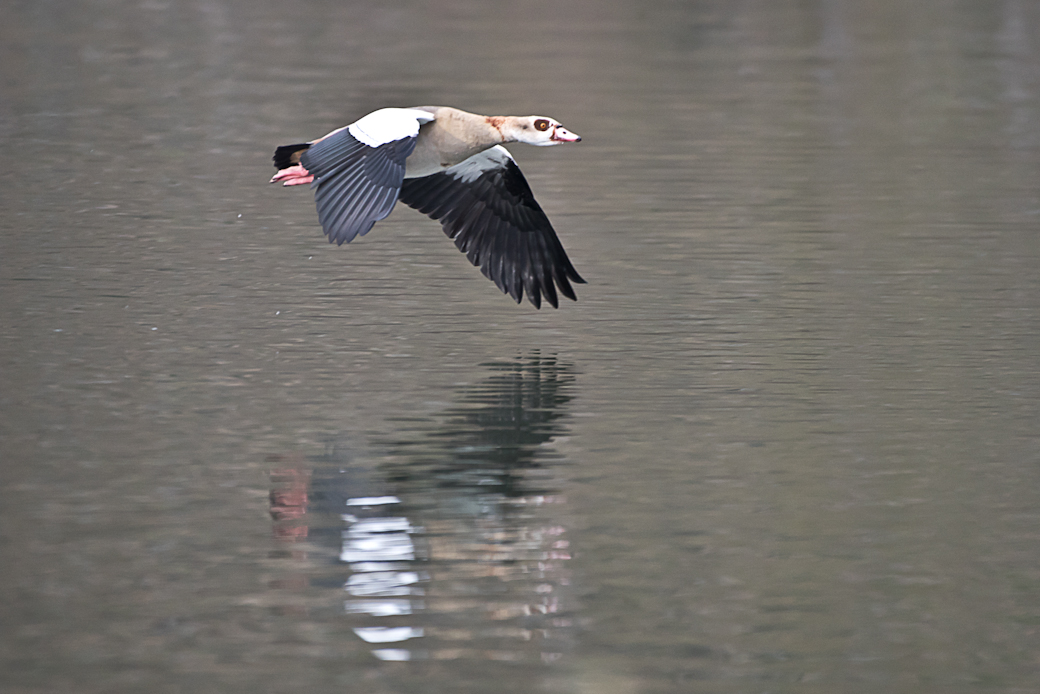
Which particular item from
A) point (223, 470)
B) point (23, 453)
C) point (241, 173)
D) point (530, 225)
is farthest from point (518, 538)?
point (241, 173)

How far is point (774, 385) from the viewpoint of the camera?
9461mm

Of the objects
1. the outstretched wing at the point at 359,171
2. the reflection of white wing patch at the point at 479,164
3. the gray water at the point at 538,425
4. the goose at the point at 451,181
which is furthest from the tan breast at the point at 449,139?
the gray water at the point at 538,425

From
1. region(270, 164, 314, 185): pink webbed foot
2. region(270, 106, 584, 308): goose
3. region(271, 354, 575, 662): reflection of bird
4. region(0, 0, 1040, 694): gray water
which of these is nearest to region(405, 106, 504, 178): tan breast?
region(270, 106, 584, 308): goose

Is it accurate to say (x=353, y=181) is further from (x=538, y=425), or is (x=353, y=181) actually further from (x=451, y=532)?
(x=451, y=532)

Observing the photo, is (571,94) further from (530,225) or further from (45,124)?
(530,225)

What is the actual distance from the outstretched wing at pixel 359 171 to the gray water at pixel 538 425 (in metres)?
0.94

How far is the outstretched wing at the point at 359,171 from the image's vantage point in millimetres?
9094

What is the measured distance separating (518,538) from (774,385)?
2814mm

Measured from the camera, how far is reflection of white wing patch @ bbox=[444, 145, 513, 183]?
10.9m

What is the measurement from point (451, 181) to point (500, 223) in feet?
Result: 1.37

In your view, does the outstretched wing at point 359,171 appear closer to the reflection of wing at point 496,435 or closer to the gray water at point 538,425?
the gray water at point 538,425

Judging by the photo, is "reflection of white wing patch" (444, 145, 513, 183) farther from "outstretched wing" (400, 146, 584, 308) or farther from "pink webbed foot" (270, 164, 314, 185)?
"pink webbed foot" (270, 164, 314, 185)

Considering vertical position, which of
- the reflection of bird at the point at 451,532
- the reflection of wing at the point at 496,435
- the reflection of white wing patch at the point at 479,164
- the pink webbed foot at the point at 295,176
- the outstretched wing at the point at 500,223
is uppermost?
the reflection of white wing patch at the point at 479,164

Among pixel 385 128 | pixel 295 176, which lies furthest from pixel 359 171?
pixel 295 176
